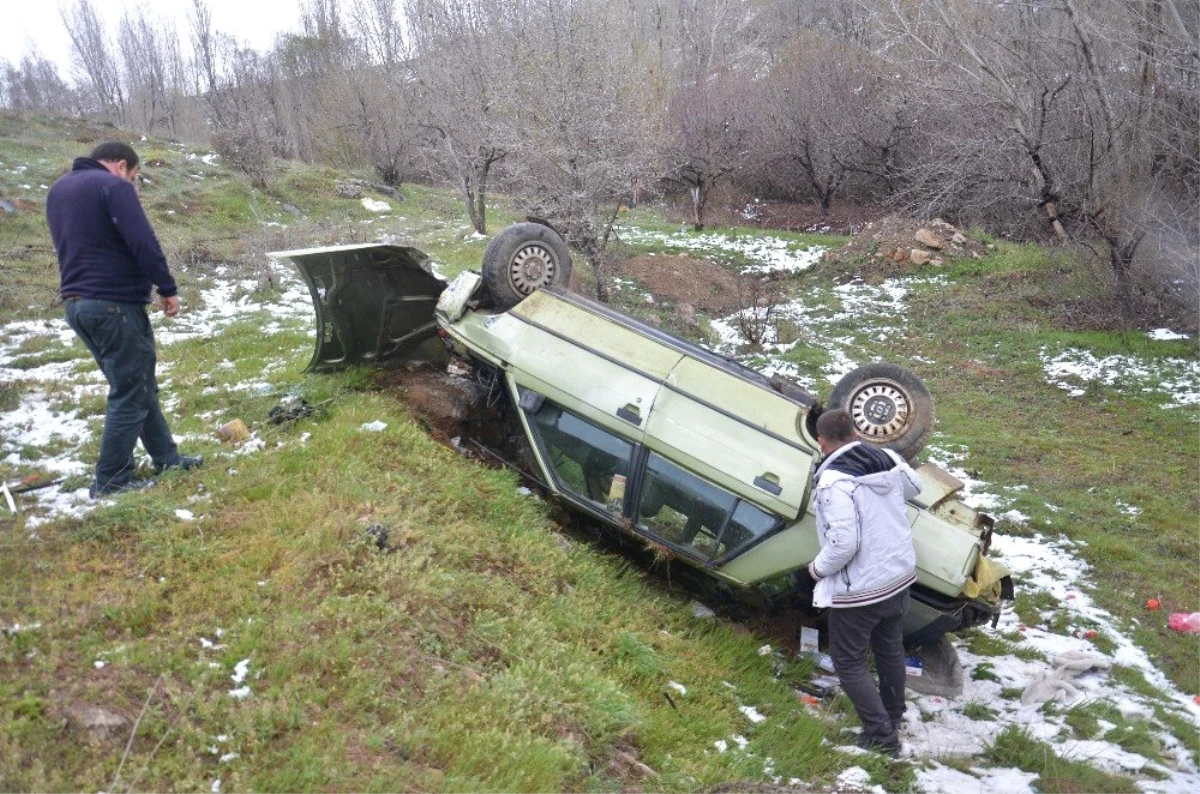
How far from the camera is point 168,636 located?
10.8ft

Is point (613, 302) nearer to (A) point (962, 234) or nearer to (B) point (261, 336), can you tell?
(B) point (261, 336)

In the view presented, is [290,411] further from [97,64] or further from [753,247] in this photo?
[97,64]

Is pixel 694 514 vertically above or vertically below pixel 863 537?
below

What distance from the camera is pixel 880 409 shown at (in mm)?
5285

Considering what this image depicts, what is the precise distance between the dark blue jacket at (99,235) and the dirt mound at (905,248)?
1592cm

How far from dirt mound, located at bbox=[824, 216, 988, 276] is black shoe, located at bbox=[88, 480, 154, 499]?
630 inches

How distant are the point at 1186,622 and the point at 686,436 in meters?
3.99

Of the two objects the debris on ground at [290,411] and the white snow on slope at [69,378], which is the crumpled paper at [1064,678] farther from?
the white snow on slope at [69,378]

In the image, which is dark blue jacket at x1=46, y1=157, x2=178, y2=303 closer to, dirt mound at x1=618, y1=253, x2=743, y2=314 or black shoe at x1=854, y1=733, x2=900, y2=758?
black shoe at x1=854, y1=733, x2=900, y2=758

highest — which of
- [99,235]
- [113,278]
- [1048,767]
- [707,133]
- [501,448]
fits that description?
[707,133]

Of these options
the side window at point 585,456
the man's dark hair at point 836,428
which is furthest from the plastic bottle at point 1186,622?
the side window at point 585,456

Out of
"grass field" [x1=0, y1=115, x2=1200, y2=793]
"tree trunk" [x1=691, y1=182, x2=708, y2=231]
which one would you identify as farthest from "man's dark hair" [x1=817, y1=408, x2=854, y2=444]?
"tree trunk" [x1=691, y1=182, x2=708, y2=231]

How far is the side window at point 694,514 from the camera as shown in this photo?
178 inches

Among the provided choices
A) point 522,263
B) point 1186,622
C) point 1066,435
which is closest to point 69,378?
point 522,263
